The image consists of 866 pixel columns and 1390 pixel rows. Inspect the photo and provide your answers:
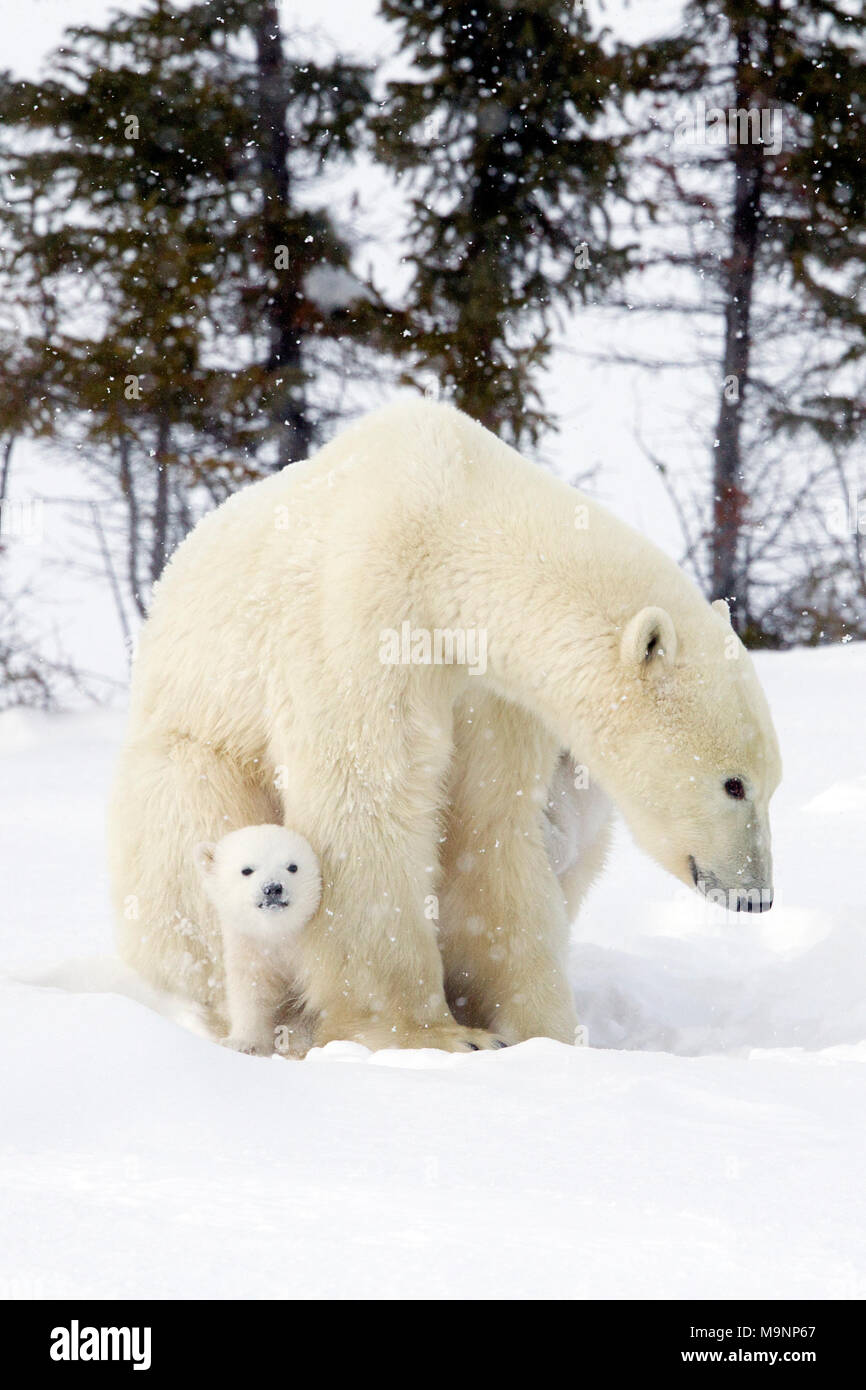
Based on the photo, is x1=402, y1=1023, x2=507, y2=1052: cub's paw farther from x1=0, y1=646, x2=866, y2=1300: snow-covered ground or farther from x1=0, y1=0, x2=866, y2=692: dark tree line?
x1=0, y1=0, x2=866, y2=692: dark tree line

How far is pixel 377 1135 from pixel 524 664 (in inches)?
57.8

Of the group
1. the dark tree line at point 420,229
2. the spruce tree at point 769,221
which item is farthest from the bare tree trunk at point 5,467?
the spruce tree at point 769,221

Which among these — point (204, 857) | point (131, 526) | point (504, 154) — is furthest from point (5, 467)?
point (204, 857)

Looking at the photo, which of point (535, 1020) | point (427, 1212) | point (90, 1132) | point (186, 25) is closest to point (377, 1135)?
point (427, 1212)

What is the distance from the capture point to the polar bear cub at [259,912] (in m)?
3.29

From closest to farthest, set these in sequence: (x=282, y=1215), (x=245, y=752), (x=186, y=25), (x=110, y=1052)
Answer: (x=282, y=1215) < (x=110, y=1052) < (x=245, y=752) < (x=186, y=25)

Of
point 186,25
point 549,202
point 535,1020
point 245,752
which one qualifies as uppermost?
point 186,25

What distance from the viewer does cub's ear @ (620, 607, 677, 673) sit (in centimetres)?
310

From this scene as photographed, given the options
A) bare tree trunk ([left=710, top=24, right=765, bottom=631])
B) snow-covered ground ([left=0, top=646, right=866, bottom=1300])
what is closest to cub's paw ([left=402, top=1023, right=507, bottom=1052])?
snow-covered ground ([left=0, top=646, right=866, bottom=1300])

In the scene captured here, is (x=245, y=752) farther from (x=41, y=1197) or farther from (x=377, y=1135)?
(x=41, y=1197)

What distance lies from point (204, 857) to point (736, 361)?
30.9 ft

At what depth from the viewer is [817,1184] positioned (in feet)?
6.32

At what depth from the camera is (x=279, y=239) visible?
11383 mm

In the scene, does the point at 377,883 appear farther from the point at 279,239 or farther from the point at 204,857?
the point at 279,239
